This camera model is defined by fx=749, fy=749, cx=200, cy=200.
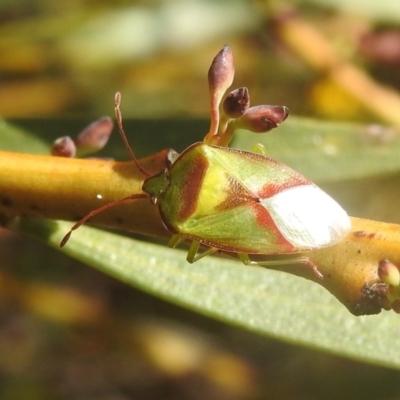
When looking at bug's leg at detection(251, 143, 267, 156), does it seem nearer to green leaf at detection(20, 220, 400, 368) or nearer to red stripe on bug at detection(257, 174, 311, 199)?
red stripe on bug at detection(257, 174, 311, 199)

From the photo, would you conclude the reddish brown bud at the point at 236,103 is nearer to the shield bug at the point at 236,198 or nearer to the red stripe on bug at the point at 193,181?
the shield bug at the point at 236,198

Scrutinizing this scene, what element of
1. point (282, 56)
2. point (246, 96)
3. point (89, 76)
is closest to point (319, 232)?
point (246, 96)

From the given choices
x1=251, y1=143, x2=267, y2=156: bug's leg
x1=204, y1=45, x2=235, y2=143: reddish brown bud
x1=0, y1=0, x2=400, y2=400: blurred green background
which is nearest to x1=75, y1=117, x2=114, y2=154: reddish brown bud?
x1=204, y1=45, x2=235, y2=143: reddish brown bud

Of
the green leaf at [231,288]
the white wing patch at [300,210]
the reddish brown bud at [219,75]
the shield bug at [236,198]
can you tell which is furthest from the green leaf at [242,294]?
the reddish brown bud at [219,75]

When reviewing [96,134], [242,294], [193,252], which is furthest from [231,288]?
[96,134]

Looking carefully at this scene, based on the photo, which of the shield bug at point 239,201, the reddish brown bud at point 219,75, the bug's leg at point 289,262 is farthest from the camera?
the shield bug at point 239,201

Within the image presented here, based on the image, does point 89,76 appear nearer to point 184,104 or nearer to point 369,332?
point 184,104
